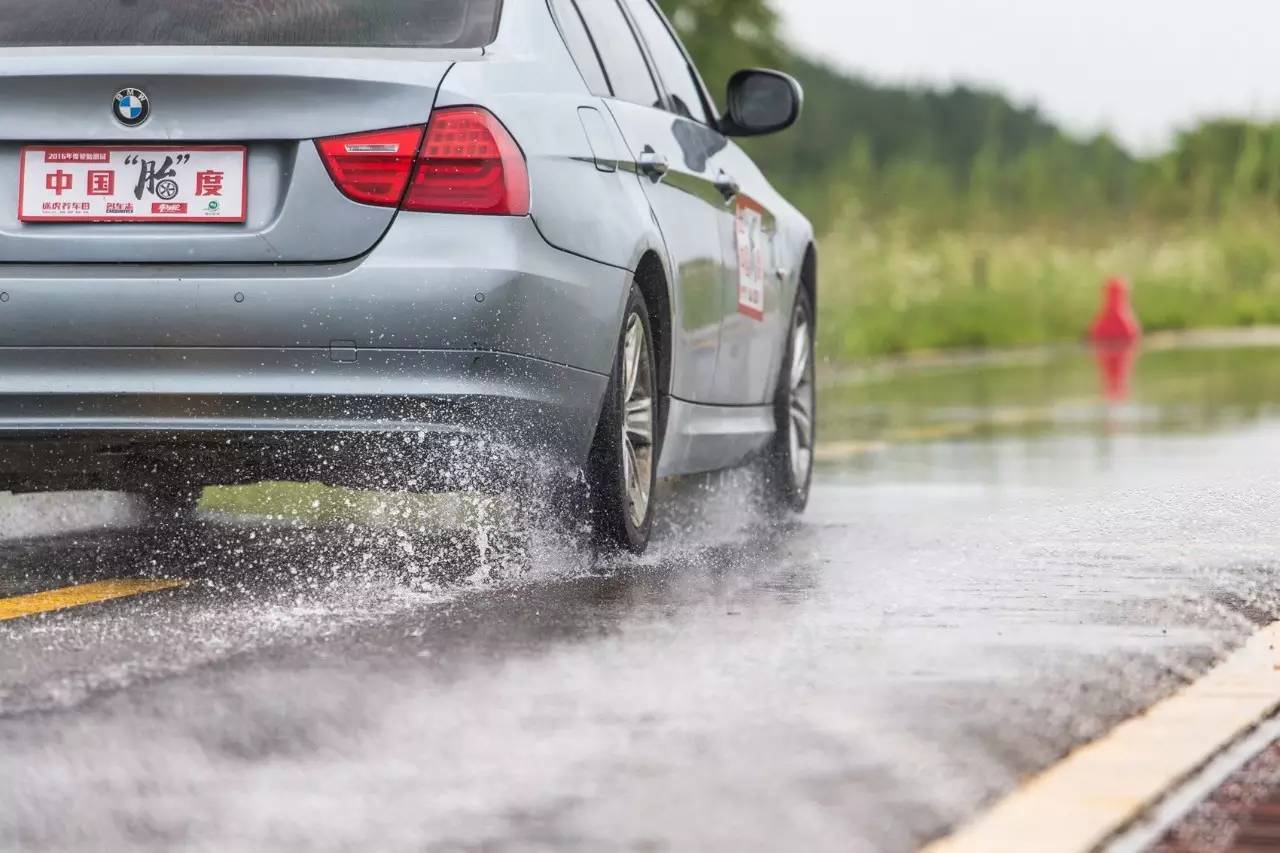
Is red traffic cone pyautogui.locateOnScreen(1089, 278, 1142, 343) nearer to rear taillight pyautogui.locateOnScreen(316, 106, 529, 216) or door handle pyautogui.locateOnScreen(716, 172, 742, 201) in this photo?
door handle pyautogui.locateOnScreen(716, 172, 742, 201)

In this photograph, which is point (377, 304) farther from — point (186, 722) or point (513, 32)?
point (186, 722)

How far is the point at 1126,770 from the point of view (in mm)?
4664

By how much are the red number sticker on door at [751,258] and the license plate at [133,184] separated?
7.56 ft

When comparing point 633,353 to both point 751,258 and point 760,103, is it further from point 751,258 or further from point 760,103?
point 760,103

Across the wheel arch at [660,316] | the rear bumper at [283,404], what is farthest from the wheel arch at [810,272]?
the rear bumper at [283,404]

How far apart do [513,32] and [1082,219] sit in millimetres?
38707

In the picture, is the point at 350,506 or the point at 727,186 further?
the point at 350,506

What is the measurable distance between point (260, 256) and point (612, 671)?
4.77 feet

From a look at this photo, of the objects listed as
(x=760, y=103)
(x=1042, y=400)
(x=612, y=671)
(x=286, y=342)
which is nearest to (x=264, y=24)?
(x=286, y=342)

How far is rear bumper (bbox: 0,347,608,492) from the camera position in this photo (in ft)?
21.3

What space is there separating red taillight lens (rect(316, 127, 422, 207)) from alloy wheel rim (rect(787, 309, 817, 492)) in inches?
125

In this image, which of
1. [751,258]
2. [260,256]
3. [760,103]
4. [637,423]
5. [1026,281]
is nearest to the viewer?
[260,256]

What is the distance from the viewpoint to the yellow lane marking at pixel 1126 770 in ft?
13.7

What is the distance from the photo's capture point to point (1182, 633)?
629 cm
